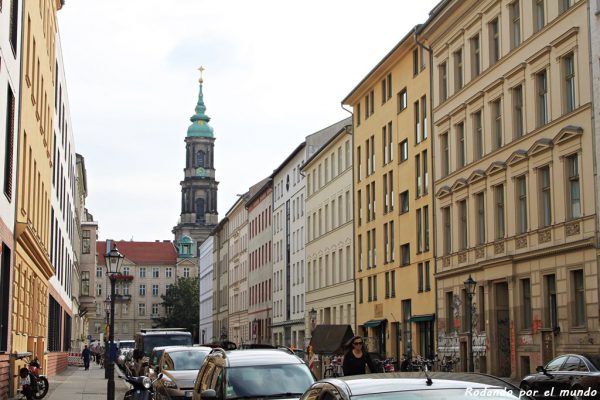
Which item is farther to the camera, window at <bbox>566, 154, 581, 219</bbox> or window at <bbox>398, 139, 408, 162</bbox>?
window at <bbox>398, 139, 408, 162</bbox>

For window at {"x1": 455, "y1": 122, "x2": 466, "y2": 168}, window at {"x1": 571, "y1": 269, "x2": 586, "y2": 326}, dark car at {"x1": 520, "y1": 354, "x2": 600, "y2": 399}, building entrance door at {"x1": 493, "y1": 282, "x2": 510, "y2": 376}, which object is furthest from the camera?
window at {"x1": 455, "y1": 122, "x2": 466, "y2": 168}

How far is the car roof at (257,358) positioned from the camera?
1497 cm

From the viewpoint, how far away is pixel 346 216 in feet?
217

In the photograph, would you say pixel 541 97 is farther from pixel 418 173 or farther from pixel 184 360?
pixel 184 360

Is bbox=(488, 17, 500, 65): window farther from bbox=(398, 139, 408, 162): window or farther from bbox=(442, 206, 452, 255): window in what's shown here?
bbox=(398, 139, 408, 162): window

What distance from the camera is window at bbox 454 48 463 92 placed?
45188 mm

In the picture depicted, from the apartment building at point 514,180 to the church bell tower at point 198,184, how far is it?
136057 mm

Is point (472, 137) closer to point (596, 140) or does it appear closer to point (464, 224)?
point (464, 224)

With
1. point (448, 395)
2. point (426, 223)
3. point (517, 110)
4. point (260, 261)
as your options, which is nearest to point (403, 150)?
point (426, 223)

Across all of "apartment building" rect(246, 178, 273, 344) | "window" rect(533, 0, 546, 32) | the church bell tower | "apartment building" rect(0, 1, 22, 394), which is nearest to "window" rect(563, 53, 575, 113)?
"window" rect(533, 0, 546, 32)

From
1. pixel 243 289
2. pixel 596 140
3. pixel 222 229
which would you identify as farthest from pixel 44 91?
pixel 222 229

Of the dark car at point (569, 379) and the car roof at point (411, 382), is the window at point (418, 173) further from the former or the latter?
the car roof at point (411, 382)

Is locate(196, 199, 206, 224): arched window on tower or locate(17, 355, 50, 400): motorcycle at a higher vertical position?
locate(196, 199, 206, 224): arched window on tower

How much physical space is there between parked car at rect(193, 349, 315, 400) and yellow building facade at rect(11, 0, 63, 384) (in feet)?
48.3
